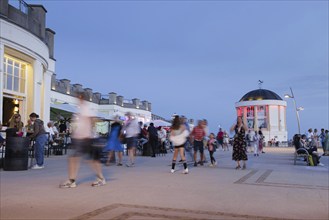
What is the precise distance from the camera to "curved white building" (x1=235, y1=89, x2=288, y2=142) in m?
66.2

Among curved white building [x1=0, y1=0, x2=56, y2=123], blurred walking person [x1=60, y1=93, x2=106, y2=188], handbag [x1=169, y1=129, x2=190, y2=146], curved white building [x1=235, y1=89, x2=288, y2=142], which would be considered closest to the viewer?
blurred walking person [x1=60, y1=93, x2=106, y2=188]

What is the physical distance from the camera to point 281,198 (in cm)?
577

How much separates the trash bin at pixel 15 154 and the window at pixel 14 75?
7.63 metres

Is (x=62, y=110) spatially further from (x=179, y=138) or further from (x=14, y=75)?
(x=179, y=138)

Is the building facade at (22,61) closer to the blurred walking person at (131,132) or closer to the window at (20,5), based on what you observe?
the window at (20,5)

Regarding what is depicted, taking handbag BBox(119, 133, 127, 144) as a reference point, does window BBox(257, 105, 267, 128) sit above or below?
above

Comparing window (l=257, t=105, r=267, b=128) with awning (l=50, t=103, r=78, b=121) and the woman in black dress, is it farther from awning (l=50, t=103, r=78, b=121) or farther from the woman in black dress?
the woman in black dress

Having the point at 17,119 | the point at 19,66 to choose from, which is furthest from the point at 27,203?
the point at 19,66

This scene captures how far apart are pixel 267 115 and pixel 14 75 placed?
57624 millimetres

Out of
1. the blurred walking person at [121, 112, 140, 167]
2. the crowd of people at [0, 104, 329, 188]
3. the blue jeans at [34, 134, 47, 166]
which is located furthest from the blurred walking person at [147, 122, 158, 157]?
the blue jeans at [34, 134, 47, 166]

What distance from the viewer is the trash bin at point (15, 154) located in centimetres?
955

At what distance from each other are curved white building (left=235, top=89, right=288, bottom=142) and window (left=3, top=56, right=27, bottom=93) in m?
52.9

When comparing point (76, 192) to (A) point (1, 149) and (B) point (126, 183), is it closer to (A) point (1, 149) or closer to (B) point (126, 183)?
(B) point (126, 183)

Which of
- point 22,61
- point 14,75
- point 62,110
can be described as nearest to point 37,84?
point 22,61
